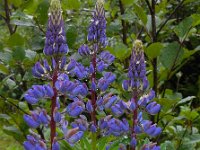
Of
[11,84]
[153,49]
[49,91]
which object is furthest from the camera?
[11,84]

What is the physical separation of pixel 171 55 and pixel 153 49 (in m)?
0.13

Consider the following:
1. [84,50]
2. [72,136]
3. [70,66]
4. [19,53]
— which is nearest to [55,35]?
[70,66]

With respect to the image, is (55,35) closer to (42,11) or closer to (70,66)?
(70,66)

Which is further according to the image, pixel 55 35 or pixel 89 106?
pixel 89 106

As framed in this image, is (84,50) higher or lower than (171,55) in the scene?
higher

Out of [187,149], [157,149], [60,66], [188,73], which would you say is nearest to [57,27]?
[60,66]

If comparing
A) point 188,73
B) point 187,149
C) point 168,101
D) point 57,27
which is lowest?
point 188,73

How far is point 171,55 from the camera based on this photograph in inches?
109

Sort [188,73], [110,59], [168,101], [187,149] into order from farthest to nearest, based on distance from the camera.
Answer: [188,73]
[187,149]
[168,101]
[110,59]

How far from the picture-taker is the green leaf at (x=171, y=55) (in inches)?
109

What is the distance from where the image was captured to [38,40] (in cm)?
278

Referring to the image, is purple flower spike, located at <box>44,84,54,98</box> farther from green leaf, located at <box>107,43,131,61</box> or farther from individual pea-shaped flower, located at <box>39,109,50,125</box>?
green leaf, located at <box>107,43,131,61</box>

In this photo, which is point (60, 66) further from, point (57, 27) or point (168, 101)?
point (168, 101)

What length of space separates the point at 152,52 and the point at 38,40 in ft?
2.14
